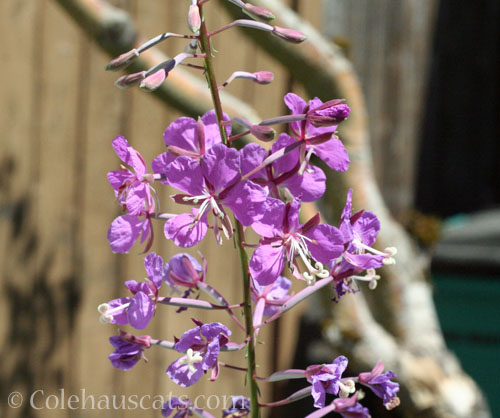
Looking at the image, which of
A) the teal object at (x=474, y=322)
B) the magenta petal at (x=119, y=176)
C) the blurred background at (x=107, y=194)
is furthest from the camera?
the teal object at (x=474, y=322)

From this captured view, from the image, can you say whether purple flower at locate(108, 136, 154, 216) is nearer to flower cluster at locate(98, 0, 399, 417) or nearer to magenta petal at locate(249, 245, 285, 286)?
flower cluster at locate(98, 0, 399, 417)

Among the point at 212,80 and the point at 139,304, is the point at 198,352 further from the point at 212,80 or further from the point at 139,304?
the point at 212,80

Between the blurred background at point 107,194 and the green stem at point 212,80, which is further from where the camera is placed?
the blurred background at point 107,194

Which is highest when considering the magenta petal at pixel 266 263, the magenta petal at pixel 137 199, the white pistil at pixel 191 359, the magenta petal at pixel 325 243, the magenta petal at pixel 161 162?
the magenta petal at pixel 161 162

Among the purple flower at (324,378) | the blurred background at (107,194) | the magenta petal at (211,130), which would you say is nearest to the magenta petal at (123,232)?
the magenta petal at (211,130)

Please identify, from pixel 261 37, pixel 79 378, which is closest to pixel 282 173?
pixel 261 37

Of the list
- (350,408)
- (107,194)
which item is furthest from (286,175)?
(107,194)

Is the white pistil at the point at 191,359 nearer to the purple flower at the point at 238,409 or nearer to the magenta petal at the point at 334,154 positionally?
the purple flower at the point at 238,409

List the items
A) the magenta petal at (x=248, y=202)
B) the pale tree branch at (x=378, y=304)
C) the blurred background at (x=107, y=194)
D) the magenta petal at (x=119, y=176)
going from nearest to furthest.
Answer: the magenta petal at (x=248, y=202) → the magenta petal at (x=119, y=176) → the pale tree branch at (x=378, y=304) → the blurred background at (x=107, y=194)
